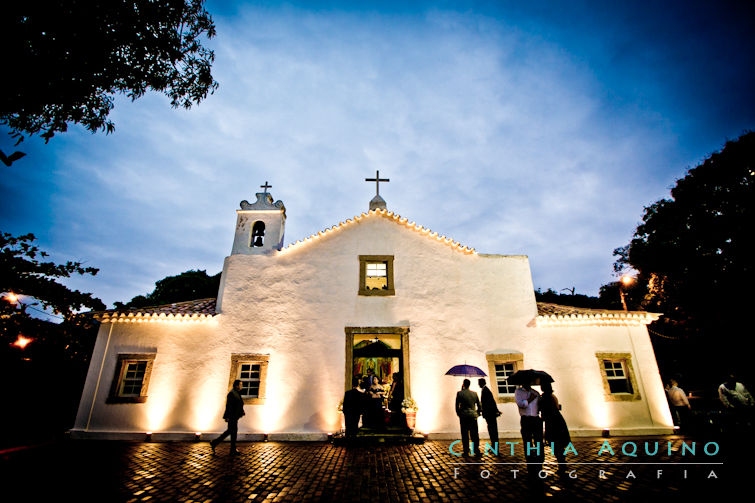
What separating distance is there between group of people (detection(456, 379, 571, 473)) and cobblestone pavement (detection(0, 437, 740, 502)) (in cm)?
44

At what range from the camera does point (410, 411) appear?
10203mm

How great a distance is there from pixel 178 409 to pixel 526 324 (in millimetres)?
12384

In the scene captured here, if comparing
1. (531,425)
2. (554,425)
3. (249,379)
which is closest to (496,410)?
(531,425)

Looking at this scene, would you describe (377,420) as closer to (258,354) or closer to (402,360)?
(402,360)

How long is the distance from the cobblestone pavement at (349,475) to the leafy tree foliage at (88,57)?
6774 mm

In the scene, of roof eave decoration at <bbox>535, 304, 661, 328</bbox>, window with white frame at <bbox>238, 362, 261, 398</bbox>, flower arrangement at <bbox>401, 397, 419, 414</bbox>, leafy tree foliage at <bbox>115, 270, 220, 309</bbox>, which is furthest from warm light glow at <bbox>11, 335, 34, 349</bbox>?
leafy tree foliage at <bbox>115, 270, 220, 309</bbox>

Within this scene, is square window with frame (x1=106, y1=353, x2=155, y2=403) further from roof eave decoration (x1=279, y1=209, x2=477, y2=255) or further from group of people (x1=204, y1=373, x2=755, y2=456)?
roof eave decoration (x1=279, y1=209, x2=477, y2=255)

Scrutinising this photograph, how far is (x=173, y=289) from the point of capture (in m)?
29.1

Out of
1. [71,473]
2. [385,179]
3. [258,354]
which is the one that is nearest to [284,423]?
[258,354]

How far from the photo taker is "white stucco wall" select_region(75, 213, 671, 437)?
10.6 m

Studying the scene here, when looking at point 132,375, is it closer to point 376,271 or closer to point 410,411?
point 376,271

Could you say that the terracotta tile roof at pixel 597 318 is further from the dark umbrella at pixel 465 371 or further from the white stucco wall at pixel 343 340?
the dark umbrella at pixel 465 371

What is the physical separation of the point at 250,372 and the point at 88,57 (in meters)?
9.38

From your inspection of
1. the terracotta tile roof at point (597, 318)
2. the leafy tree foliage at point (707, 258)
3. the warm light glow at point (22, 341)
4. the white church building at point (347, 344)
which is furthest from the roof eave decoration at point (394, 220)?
the leafy tree foliage at point (707, 258)
